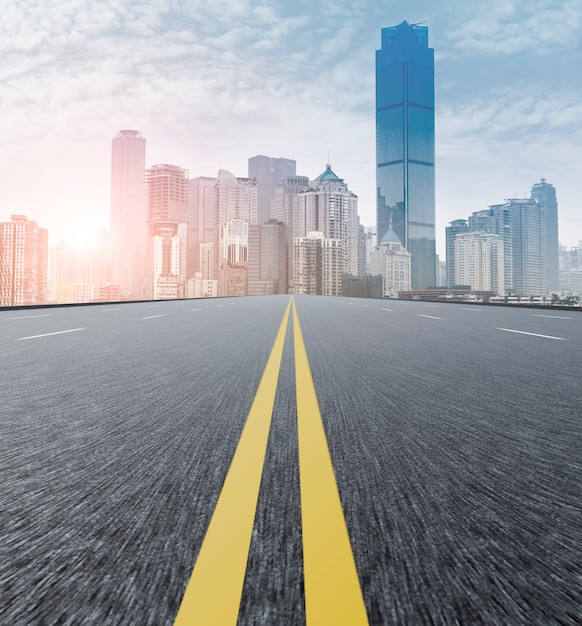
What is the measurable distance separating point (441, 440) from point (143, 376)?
139 inches

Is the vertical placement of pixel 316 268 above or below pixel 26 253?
above

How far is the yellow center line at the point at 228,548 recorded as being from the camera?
4.88ft

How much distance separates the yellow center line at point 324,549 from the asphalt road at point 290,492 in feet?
0.13

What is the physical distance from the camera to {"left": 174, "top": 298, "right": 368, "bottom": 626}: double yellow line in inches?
58.6

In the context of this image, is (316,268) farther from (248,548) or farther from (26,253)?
(248,548)

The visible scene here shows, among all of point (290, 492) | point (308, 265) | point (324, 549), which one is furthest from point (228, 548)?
point (308, 265)

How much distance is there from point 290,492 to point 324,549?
0.58 metres

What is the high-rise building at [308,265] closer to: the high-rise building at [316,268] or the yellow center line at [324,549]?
the high-rise building at [316,268]

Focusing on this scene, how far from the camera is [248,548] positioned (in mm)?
1877

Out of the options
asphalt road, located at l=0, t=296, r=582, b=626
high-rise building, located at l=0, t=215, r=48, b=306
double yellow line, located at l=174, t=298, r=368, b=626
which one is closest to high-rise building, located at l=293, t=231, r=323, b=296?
high-rise building, located at l=0, t=215, r=48, b=306

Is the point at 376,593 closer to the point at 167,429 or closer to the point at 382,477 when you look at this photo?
the point at 382,477

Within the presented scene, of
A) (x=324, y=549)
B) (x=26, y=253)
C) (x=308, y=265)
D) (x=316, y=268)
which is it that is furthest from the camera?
(x=316, y=268)

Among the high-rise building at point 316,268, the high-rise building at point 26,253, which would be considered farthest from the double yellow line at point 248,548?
the high-rise building at point 316,268

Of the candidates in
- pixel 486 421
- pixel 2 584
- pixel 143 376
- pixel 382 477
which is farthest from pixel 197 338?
pixel 2 584
